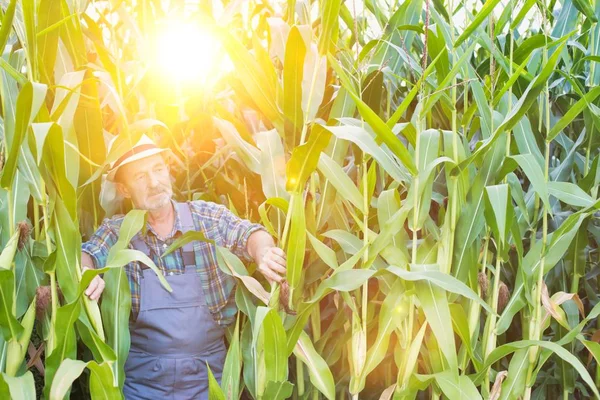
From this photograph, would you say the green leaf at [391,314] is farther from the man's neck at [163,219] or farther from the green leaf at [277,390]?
the man's neck at [163,219]

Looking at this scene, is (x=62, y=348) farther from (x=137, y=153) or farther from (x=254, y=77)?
(x=254, y=77)

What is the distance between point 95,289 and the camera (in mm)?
1630

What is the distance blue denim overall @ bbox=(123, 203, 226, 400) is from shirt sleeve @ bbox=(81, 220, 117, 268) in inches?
4.1

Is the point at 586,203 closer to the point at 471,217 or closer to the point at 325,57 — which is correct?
the point at 471,217

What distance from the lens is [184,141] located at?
→ 2316 millimetres

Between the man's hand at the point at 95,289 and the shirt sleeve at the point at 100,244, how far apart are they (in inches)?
9.2

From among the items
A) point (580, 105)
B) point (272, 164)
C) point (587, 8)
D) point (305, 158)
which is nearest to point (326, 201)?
point (272, 164)

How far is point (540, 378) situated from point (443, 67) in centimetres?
130

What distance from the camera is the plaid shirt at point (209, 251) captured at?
77.8 inches

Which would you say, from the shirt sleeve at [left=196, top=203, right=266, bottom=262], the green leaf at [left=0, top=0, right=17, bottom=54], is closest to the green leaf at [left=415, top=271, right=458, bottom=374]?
the shirt sleeve at [left=196, top=203, right=266, bottom=262]

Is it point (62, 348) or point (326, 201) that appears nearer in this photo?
point (62, 348)

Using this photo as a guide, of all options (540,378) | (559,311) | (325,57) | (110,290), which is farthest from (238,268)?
(540,378)

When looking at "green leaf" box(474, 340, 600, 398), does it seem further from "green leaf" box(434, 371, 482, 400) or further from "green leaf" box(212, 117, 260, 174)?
"green leaf" box(212, 117, 260, 174)

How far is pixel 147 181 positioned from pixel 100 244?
242mm
